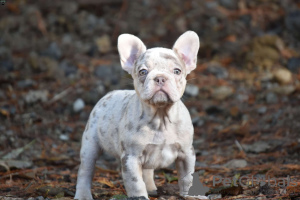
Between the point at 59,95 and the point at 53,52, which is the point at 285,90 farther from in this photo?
the point at 53,52

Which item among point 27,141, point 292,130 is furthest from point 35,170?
point 292,130

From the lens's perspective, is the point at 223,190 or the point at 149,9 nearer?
the point at 223,190

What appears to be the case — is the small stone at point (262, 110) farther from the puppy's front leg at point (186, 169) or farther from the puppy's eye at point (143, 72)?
the puppy's eye at point (143, 72)

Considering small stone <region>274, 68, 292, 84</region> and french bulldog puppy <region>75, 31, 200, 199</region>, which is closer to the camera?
french bulldog puppy <region>75, 31, 200, 199</region>

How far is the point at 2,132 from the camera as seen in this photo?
7906 mm

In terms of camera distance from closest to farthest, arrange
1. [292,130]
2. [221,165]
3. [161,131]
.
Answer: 1. [161,131]
2. [221,165]
3. [292,130]

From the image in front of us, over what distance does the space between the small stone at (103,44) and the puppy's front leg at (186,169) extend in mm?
6418

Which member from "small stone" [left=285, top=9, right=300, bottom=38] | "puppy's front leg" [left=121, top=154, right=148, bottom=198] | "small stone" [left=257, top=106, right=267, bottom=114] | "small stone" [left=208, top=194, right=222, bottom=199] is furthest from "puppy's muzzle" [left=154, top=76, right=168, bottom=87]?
"small stone" [left=285, top=9, right=300, bottom=38]

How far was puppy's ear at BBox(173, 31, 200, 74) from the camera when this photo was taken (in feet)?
16.7

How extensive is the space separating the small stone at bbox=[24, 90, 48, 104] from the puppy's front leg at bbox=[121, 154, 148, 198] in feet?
15.0

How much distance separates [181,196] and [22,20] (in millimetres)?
8271

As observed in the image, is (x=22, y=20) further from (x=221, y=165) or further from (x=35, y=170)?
Result: (x=221, y=165)

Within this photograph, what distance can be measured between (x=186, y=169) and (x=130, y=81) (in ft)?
15.3

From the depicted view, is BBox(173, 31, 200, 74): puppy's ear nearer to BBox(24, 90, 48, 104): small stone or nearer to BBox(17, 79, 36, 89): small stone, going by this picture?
BBox(24, 90, 48, 104): small stone
